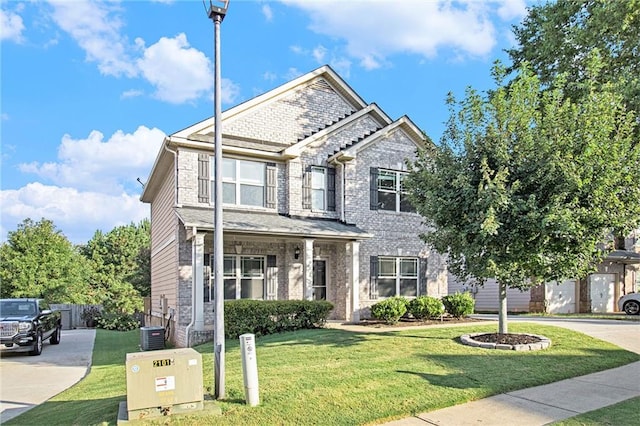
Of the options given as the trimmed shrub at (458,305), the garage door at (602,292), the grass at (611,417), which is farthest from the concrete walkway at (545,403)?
the garage door at (602,292)

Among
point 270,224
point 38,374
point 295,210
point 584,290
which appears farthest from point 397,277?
point 584,290

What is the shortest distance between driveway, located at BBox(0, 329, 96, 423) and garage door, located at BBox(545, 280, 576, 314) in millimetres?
20920

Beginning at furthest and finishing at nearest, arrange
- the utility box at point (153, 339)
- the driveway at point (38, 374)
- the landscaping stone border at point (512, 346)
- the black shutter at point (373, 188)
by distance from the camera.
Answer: the black shutter at point (373, 188), the utility box at point (153, 339), the landscaping stone border at point (512, 346), the driveway at point (38, 374)

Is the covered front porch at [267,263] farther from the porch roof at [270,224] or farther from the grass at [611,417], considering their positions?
the grass at [611,417]

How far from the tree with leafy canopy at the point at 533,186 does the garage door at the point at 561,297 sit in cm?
1557

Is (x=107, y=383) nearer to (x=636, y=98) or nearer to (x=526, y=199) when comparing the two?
(x=526, y=199)

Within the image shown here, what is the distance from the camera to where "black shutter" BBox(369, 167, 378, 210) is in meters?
17.5

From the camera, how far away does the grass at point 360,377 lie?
6387 millimetres

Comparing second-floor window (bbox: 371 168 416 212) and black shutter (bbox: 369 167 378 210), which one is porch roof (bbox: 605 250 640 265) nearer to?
second-floor window (bbox: 371 168 416 212)

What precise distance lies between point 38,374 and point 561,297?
2345 cm

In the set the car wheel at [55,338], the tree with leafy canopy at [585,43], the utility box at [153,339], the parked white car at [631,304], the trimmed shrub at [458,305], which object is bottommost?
the car wheel at [55,338]

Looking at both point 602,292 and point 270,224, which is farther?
point 602,292

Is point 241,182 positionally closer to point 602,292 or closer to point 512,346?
point 512,346

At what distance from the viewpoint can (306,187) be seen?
55.1 feet
